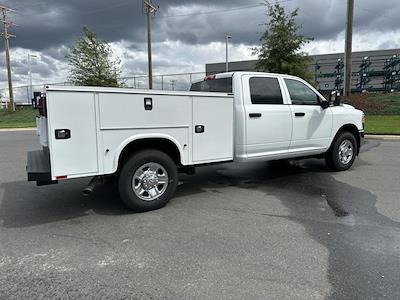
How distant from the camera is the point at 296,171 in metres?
7.67

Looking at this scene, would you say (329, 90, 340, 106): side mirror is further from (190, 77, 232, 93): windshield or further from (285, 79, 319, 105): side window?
(190, 77, 232, 93): windshield

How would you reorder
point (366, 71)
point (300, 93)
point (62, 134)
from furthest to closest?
1. point (366, 71)
2. point (300, 93)
3. point (62, 134)

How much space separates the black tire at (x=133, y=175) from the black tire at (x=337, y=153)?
3983 millimetres

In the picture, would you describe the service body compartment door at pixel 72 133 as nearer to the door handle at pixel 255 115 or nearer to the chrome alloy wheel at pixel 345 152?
the door handle at pixel 255 115

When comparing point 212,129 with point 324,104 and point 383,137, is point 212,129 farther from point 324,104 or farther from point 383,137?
point 383,137

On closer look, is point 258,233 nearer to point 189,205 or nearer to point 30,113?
point 189,205

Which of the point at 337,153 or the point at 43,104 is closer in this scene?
the point at 43,104

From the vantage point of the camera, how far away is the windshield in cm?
590

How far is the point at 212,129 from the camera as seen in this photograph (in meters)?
5.25

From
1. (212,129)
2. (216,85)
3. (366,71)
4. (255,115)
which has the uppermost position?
(366,71)

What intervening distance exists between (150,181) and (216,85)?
7.87 ft

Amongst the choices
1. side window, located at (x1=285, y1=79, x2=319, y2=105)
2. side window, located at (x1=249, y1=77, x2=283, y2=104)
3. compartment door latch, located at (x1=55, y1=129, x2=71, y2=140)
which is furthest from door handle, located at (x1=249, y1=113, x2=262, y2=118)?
compartment door latch, located at (x1=55, y1=129, x2=71, y2=140)

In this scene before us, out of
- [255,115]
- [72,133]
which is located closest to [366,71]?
[255,115]

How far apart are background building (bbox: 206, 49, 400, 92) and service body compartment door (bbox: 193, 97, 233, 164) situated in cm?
3253
